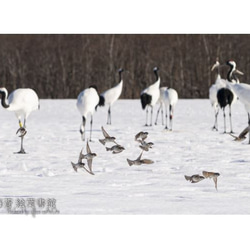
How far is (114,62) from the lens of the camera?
2272 cm

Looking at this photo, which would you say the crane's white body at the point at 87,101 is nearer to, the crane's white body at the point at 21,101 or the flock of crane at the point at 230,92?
the crane's white body at the point at 21,101

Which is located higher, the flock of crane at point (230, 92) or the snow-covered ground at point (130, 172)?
the flock of crane at point (230, 92)

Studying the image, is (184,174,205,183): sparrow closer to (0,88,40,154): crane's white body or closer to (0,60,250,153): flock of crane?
(0,60,250,153): flock of crane

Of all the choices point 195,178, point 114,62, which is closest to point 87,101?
point 195,178

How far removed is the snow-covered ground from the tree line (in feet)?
36.5

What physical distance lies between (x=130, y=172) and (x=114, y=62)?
57.4 ft

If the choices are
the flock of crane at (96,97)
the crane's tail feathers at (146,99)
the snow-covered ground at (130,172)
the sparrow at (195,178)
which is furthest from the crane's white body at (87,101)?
the sparrow at (195,178)

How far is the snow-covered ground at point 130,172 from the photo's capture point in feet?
13.3

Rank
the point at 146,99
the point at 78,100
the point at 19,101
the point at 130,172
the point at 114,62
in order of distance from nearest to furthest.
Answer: the point at 130,172 → the point at 19,101 → the point at 78,100 → the point at 146,99 → the point at 114,62

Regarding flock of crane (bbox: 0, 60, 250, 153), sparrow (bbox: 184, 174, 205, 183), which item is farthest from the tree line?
sparrow (bbox: 184, 174, 205, 183)

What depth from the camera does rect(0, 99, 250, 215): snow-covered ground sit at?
160 inches

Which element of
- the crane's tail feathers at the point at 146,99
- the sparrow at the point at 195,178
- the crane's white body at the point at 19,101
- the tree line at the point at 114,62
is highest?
the tree line at the point at 114,62

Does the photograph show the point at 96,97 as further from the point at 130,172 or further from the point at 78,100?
the point at 130,172

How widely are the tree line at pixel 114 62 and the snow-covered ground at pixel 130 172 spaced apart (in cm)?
1113
